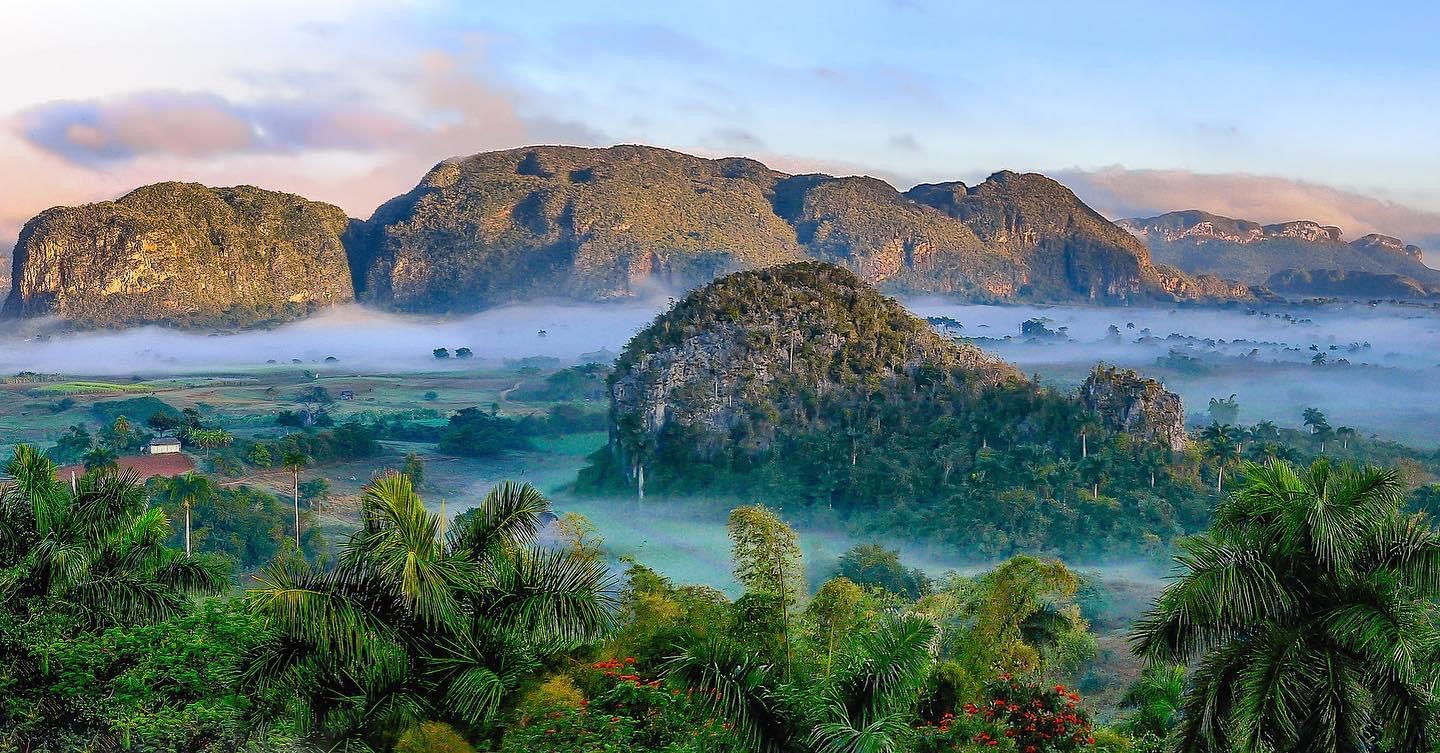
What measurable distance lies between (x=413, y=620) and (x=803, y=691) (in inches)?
148

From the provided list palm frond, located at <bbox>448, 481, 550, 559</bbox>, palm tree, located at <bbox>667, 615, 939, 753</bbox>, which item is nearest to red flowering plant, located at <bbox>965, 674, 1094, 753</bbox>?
palm tree, located at <bbox>667, 615, 939, 753</bbox>

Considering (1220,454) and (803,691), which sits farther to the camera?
(1220,454)

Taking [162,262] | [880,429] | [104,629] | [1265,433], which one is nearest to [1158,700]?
[104,629]

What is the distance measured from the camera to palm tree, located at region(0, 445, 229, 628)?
14016 mm

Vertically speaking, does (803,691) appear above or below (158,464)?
above

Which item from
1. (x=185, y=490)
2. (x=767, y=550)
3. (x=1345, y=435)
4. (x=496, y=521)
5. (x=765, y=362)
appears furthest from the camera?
(x=1345, y=435)

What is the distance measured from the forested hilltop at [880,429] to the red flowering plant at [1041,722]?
3674cm

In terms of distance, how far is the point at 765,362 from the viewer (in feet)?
198

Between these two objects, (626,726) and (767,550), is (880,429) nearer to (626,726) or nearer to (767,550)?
(767,550)

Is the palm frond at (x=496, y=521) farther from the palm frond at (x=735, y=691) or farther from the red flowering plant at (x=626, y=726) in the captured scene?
the palm frond at (x=735, y=691)

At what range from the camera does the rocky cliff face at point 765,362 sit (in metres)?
58.6

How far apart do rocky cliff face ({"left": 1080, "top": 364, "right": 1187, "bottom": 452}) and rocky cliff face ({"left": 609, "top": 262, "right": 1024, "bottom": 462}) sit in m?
6.36

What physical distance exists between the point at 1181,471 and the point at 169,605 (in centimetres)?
4769

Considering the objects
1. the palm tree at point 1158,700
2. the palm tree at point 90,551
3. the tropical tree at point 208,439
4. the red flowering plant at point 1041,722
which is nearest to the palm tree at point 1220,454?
the palm tree at point 1158,700
